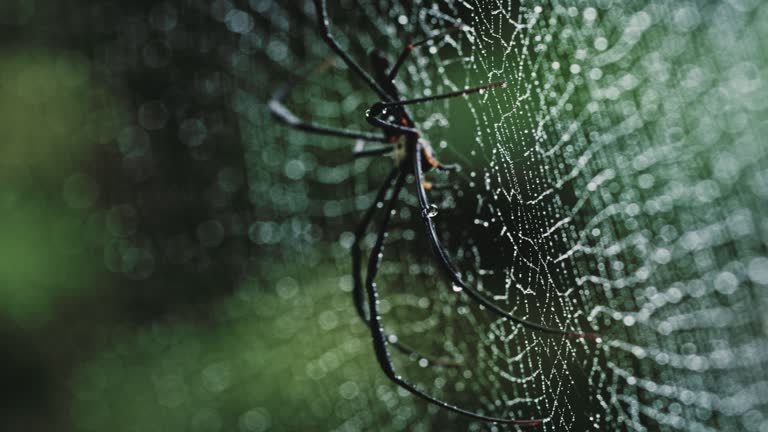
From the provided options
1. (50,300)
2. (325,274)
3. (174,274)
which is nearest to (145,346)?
(174,274)

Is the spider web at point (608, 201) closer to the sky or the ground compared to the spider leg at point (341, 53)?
closer to the ground

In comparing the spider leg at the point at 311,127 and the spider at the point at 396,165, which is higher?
the spider leg at the point at 311,127

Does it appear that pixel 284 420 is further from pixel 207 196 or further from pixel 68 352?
pixel 68 352

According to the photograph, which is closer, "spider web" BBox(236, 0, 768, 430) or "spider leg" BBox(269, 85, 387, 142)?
"spider web" BBox(236, 0, 768, 430)

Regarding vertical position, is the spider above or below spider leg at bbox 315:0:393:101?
below

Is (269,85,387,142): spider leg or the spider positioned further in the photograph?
(269,85,387,142): spider leg

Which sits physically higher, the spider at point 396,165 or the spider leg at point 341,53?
the spider leg at point 341,53

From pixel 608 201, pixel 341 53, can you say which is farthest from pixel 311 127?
pixel 608 201

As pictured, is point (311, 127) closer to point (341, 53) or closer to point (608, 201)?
point (341, 53)

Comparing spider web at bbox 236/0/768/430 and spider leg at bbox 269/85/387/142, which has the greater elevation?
spider leg at bbox 269/85/387/142

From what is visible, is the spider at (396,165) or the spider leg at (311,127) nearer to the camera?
the spider at (396,165)

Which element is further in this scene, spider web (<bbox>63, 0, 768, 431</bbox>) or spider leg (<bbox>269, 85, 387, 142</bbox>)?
spider leg (<bbox>269, 85, 387, 142</bbox>)
